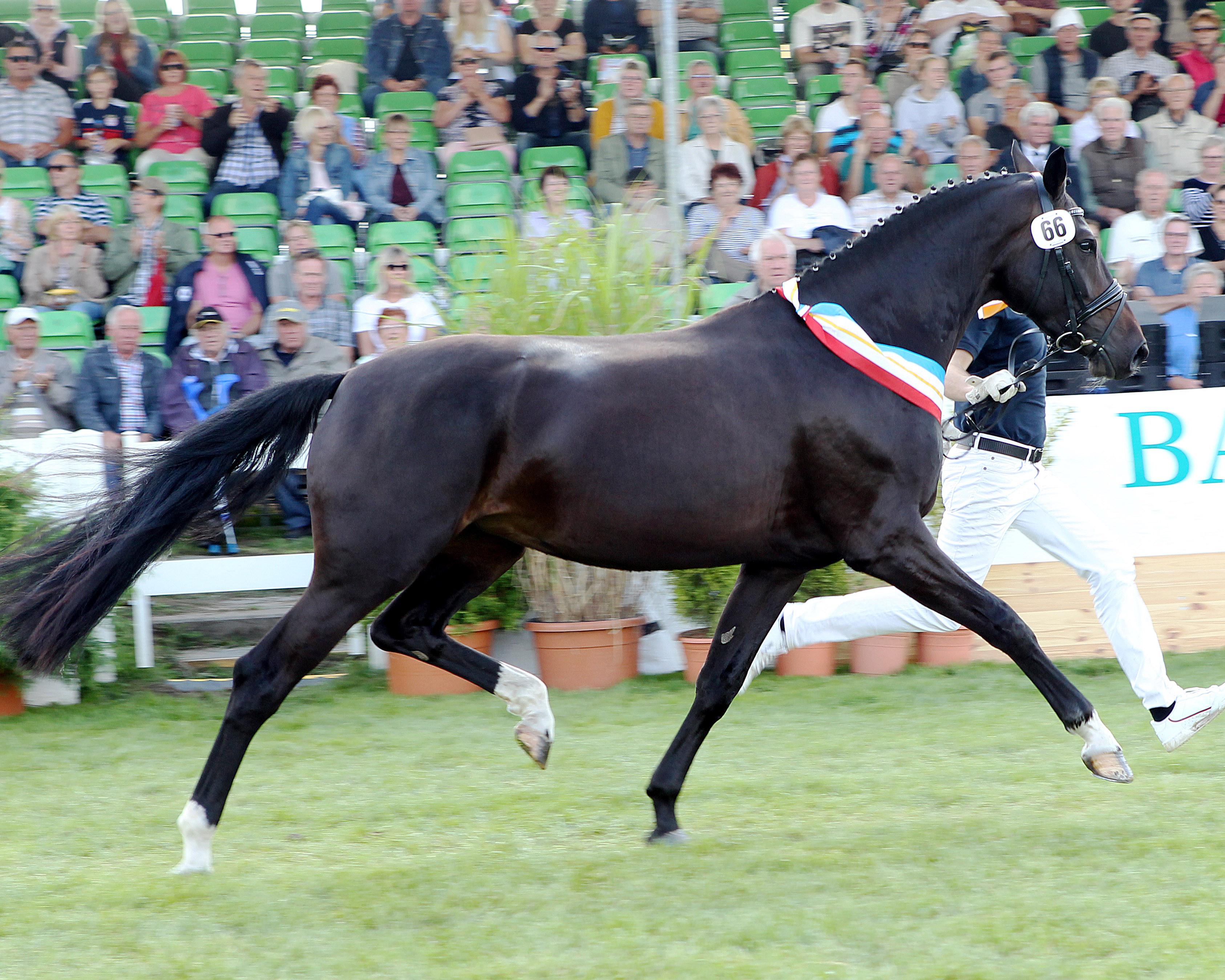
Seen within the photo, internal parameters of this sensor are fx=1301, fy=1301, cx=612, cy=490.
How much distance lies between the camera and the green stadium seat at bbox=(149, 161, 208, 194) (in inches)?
382

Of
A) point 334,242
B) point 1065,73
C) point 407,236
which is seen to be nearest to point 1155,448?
point 407,236

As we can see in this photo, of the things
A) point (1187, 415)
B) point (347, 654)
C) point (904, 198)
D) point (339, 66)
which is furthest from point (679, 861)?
point (339, 66)

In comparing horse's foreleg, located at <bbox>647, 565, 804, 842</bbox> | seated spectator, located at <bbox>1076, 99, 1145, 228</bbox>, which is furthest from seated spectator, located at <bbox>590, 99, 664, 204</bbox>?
horse's foreleg, located at <bbox>647, 565, 804, 842</bbox>

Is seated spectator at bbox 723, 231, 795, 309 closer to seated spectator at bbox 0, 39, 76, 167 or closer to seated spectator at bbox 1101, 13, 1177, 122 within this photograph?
seated spectator at bbox 1101, 13, 1177, 122

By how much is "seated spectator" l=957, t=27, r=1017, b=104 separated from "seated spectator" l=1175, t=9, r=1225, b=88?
1.59 m

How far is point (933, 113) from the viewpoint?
32.6 feet

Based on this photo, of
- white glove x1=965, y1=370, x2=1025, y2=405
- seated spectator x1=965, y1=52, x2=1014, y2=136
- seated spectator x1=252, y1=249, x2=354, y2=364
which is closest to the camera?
white glove x1=965, y1=370, x2=1025, y2=405

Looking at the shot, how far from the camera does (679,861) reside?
375 centimetres

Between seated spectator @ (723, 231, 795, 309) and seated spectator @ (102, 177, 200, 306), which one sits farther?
seated spectator @ (102, 177, 200, 306)

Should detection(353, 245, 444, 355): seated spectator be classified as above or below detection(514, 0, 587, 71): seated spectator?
below

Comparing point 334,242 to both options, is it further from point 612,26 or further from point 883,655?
point 883,655

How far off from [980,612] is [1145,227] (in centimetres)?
603

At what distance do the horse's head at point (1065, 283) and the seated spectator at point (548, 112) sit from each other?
647 centimetres

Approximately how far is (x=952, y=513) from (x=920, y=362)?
911 millimetres
